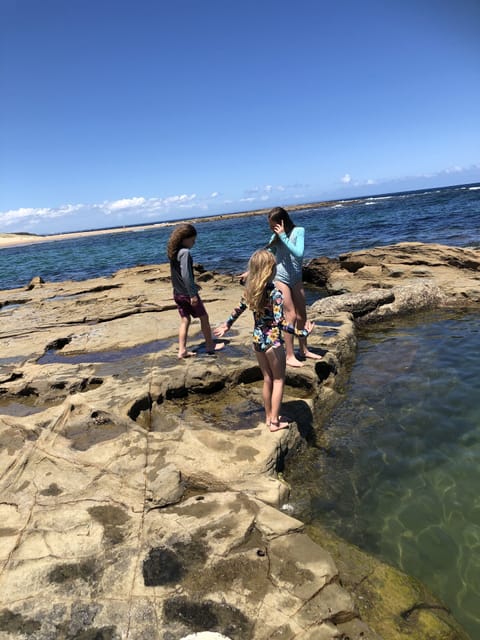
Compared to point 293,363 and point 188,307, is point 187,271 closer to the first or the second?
point 188,307

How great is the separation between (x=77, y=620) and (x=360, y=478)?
8.33 feet

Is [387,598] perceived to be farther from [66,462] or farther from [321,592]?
[66,462]

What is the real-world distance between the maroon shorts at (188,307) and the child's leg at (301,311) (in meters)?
1.24

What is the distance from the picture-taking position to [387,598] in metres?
2.66

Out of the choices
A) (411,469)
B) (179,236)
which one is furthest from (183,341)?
(411,469)

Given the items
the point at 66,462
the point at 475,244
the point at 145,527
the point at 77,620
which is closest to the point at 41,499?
the point at 66,462

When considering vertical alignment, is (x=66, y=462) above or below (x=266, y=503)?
above

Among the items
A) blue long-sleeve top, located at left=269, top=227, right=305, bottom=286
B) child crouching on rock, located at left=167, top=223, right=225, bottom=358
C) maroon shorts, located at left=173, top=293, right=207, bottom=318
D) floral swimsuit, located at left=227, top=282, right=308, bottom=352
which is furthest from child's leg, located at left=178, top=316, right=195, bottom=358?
floral swimsuit, located at left=227, top=282, right=308, bottom=352

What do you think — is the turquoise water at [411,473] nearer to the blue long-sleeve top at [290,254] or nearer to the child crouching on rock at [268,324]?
the child crouching on rock at [268,324]

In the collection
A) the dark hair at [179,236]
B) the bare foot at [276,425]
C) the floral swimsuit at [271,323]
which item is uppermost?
the dark hair at [179,236]

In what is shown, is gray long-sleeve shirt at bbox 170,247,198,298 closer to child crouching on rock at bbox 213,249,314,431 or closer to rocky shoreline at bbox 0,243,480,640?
rocky shoreline at bbox 0,243,480,640

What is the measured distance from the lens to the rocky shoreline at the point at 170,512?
2363mm

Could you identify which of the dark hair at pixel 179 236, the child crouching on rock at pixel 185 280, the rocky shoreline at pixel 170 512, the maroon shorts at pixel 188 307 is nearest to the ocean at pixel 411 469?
the rocky shoreline at pixel 170 512

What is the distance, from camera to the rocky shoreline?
236 cm
